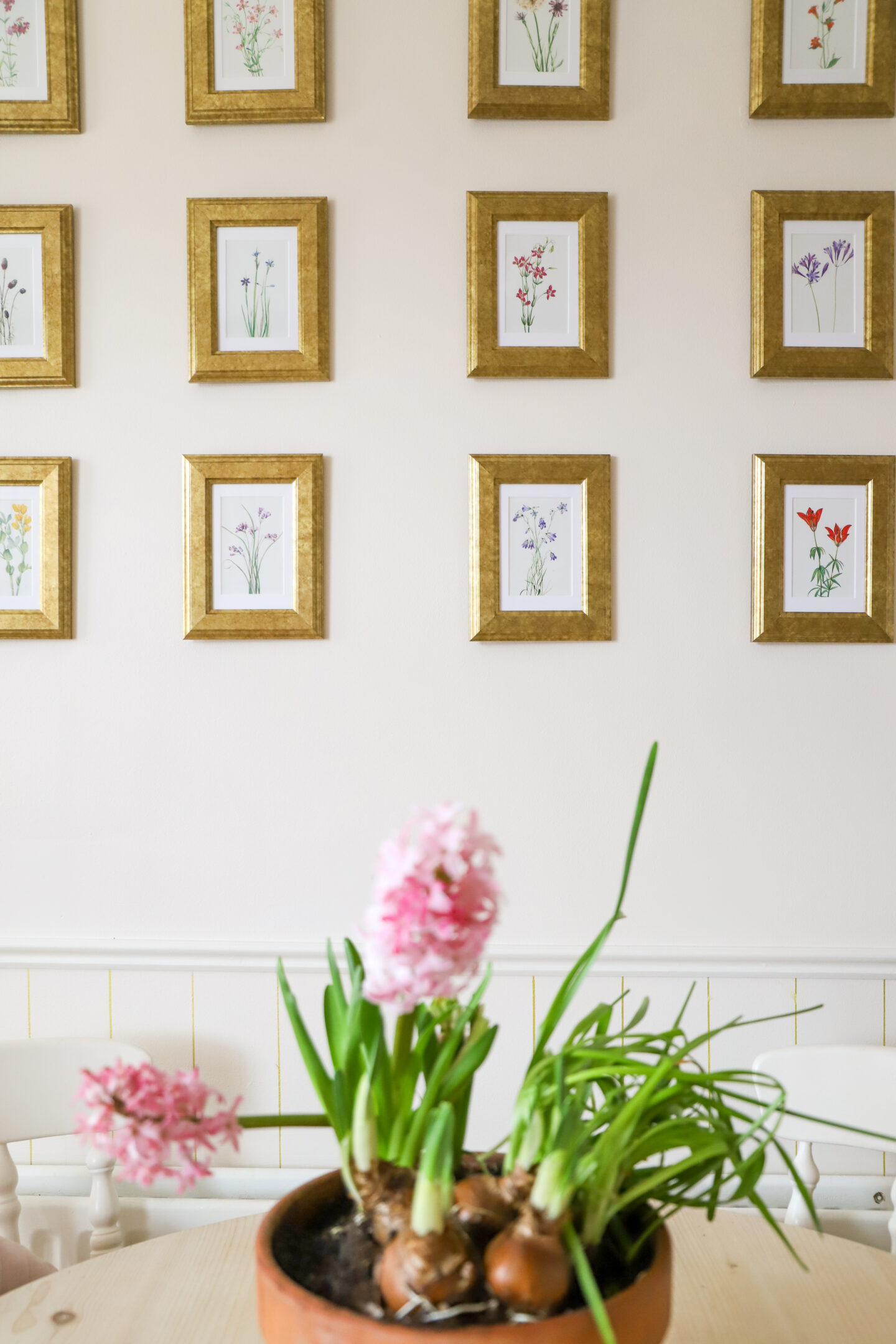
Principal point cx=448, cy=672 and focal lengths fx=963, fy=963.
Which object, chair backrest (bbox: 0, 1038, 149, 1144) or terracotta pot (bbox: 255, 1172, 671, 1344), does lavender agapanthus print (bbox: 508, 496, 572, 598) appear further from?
terracotta pot (bbox: 255, 1172, 671, 1344)

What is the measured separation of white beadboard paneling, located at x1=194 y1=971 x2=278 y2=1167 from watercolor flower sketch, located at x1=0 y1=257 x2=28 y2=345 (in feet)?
3.89

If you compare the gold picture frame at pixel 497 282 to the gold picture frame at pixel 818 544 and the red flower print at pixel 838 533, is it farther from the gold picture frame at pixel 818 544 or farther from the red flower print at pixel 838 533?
the red flower print at pixel 838 533

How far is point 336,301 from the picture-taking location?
5.61ft

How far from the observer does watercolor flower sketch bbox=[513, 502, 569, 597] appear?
1.69 metres

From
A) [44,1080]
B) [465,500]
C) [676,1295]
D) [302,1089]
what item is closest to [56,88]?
[465,500]

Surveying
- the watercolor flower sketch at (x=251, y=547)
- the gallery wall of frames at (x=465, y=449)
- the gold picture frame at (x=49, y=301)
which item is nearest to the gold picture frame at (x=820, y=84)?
the gallery wall of frames at (x=465, y=449)

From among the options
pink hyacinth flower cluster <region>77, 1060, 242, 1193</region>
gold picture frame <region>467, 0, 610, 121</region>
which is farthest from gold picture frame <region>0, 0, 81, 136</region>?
pink hyacinth flower cluster <region>77, 1060, 242, 1193</region>

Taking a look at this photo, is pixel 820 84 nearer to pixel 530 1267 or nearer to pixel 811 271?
pixel 811 271

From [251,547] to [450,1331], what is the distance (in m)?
1.33

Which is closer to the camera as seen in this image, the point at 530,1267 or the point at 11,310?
the point at 530,1267

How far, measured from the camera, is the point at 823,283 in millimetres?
1697

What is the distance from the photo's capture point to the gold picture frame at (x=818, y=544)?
5.51 ft

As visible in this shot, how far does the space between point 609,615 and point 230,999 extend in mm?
953

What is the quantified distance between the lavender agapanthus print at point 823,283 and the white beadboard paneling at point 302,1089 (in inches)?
56.5
